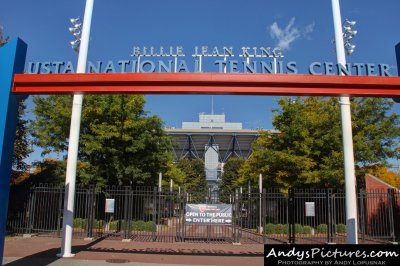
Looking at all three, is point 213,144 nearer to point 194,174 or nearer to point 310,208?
point 194,174

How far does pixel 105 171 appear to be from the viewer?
1021 inches

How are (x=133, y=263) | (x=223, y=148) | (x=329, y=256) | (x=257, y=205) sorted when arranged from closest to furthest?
(x=329, y=256) → (x=133, y=263) → (x=257, y=205) → (x=223, y=148)

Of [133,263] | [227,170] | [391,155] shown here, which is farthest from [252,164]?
[227,170]

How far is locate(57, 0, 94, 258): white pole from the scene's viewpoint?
46.1 ft

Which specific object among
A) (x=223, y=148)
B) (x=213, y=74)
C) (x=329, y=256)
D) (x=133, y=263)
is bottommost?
(x=133, y=263)

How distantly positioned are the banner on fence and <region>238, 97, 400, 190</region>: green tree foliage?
7.74m

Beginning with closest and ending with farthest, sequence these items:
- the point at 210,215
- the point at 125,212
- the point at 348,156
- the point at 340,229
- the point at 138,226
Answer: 1. the point at 348,156
2. the point at 210,215
3. the point at 125,212
4. the point at 138,226
5. the point at 340,229

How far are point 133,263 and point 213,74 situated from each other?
240 inches

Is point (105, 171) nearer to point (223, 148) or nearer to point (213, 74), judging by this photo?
point (213, 74)

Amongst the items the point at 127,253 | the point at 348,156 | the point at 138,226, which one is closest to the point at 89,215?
the point at 138,226

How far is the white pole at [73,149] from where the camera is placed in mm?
14047

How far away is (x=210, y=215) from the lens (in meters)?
19.4

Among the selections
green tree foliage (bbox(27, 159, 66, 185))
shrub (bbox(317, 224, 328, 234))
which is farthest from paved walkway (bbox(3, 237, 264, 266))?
shrub (bbox(317, 224, 328, 234))

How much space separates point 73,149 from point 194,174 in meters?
56.7
